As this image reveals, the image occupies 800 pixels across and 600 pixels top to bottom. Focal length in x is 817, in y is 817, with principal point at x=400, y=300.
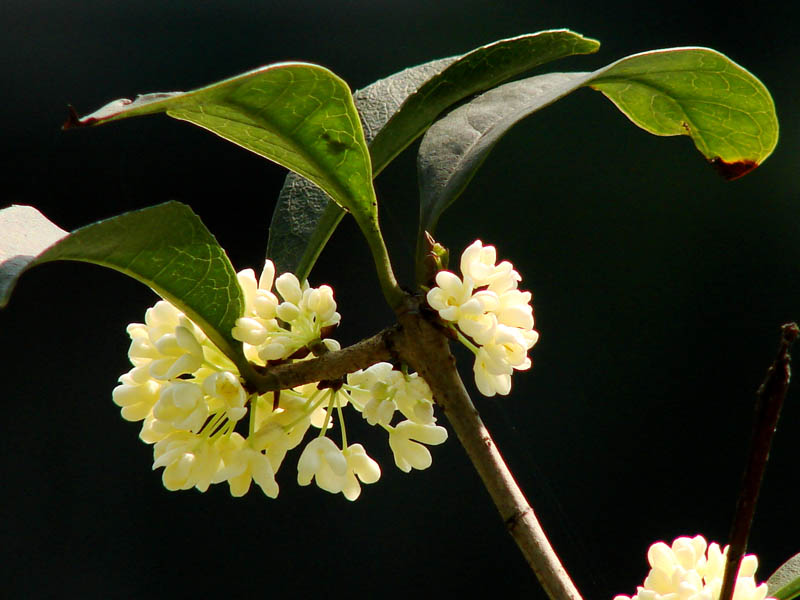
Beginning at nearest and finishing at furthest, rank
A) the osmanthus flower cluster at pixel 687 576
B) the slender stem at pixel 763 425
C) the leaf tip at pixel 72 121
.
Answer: the slender stem at pixel 763 425, the leaf tip at pixel 72 121, the osmanthus flower cluster at pixel 687 576

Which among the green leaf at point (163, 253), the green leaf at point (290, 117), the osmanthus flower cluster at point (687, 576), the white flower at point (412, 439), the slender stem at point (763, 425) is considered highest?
the green leaf at point (290, 117)

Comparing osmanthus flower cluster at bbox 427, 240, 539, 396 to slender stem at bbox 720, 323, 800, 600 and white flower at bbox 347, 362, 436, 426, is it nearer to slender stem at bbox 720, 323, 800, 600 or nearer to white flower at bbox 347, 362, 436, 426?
white flower at bbox 347, 362, 436, 426

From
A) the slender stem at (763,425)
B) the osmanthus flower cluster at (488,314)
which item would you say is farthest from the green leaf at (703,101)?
the slender stem at (763,425)

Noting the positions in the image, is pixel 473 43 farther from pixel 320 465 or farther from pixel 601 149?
pixel 320 465

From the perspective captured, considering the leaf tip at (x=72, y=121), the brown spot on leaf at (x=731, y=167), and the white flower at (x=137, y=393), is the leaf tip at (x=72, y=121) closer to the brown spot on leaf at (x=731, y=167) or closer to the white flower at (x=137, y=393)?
the white flower at (x=137, y=393)

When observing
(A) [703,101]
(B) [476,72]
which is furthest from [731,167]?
(B) [476,72]

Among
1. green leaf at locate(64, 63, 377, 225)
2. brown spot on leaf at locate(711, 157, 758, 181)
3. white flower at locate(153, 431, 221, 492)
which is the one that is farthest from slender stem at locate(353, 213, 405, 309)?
brown spot on leaf at locate(711, 157, 758, 181)
